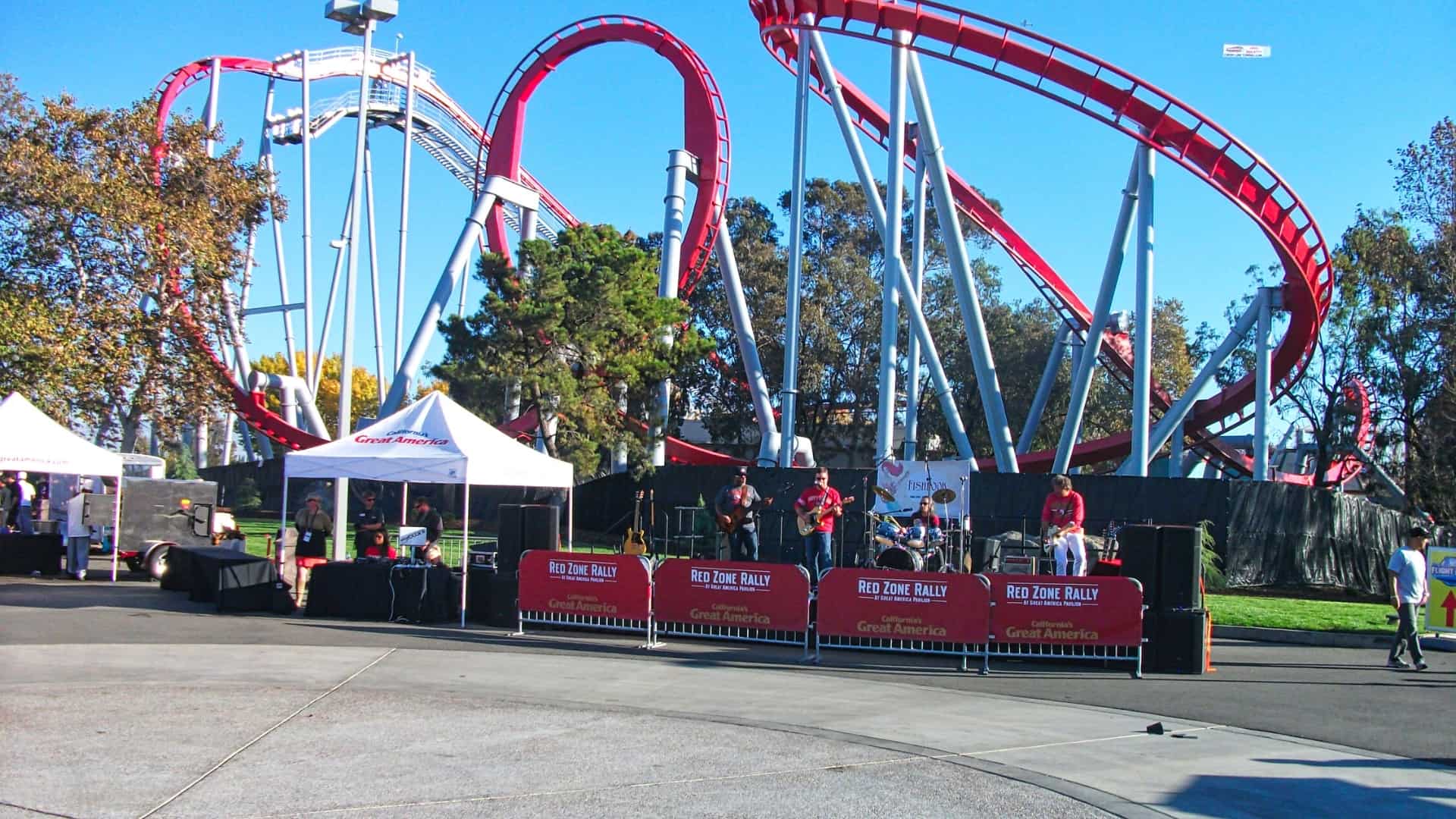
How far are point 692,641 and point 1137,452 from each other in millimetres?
16243

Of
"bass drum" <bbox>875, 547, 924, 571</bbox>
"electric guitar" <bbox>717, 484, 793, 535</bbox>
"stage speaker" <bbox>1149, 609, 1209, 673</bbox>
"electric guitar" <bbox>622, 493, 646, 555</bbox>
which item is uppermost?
"electric guitar" <bbox>717, 484, 793, 535</bbox>

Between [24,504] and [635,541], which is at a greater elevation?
[24,504]

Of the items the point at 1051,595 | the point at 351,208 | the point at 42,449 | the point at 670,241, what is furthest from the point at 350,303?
the point at 1051,595

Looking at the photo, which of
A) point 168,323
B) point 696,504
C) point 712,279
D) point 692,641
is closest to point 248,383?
point 168,323

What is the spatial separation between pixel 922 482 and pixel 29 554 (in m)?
14.2

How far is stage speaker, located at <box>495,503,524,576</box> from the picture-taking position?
14.5 meters

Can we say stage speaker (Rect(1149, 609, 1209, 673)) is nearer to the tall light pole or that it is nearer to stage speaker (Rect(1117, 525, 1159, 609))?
stage speaker (Rect(1117, 525, 1159, 609))

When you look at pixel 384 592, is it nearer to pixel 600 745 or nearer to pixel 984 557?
pixel 600 745

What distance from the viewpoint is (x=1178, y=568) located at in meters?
12.0

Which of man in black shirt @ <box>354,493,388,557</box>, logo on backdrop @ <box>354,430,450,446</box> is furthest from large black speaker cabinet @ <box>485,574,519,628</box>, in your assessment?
man in black shirt @ <box>354,493,388,557</box>

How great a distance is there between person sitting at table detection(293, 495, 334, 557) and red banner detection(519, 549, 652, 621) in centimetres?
385

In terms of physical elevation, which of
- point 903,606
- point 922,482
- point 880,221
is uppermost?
point 880,221

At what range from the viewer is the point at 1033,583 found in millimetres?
12023

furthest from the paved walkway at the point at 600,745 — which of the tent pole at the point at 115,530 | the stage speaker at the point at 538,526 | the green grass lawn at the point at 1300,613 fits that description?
the tent pole at the point at 115,530
